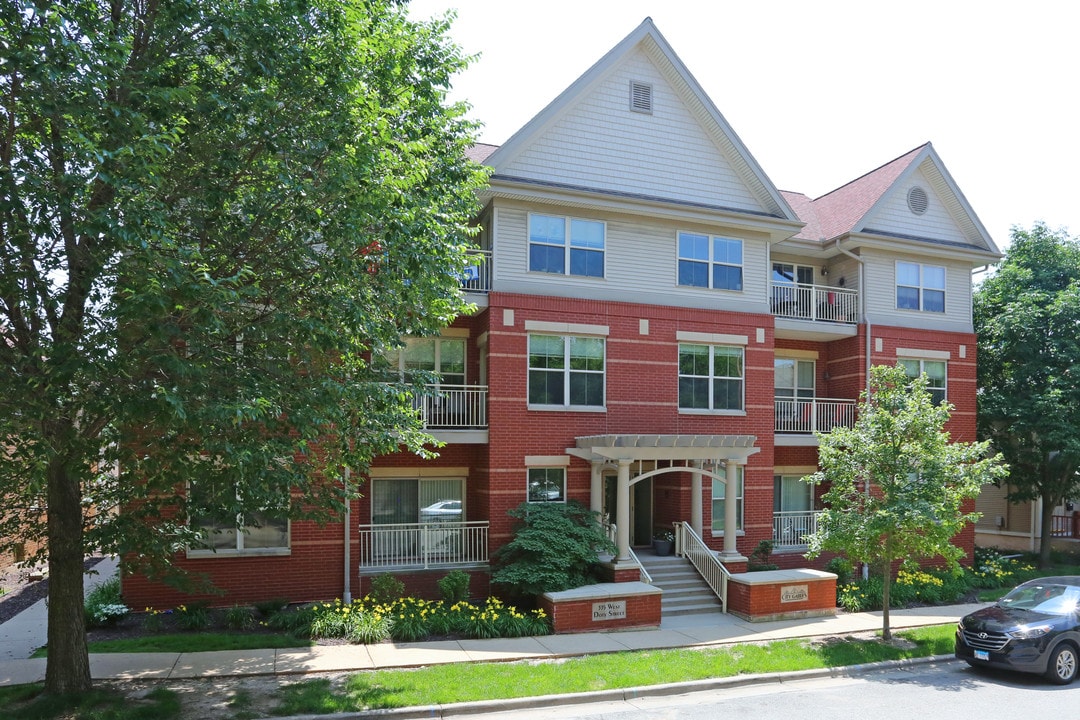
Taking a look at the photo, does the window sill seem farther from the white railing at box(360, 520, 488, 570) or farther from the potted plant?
the potted plant

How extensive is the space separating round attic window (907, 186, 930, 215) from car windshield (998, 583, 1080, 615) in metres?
11.9

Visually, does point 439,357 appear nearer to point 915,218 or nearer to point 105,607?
point 105,607

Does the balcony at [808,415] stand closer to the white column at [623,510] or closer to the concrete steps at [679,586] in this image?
the concrete steps at [679,586]

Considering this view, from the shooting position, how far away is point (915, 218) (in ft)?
71.1

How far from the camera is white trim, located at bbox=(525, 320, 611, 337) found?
1708 cm

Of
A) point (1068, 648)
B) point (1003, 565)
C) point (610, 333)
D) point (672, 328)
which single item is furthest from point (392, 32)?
point (1003, 565)

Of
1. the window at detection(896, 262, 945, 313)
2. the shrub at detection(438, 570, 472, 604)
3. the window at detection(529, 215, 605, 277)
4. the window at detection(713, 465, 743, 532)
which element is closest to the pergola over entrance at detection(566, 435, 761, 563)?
the window at detection(713, 465, 743, 532)

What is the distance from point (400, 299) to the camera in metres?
10.8

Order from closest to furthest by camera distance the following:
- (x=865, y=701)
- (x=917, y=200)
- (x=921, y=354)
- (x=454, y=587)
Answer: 1. (x=865, y=701)
2. (x=454, y=587)
3. (x=921, y=354)
4. (x=917, y=200)

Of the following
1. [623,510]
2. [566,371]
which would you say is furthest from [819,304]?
[623,510]

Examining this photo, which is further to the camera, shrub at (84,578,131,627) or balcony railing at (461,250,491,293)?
balcony railing at (461,250,491,293)

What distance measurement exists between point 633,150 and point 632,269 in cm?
297

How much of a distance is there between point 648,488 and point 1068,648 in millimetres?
9686

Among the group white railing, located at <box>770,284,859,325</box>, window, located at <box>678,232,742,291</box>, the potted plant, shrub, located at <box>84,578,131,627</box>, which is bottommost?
shrub, located at <box>84,578,131,627</box>
